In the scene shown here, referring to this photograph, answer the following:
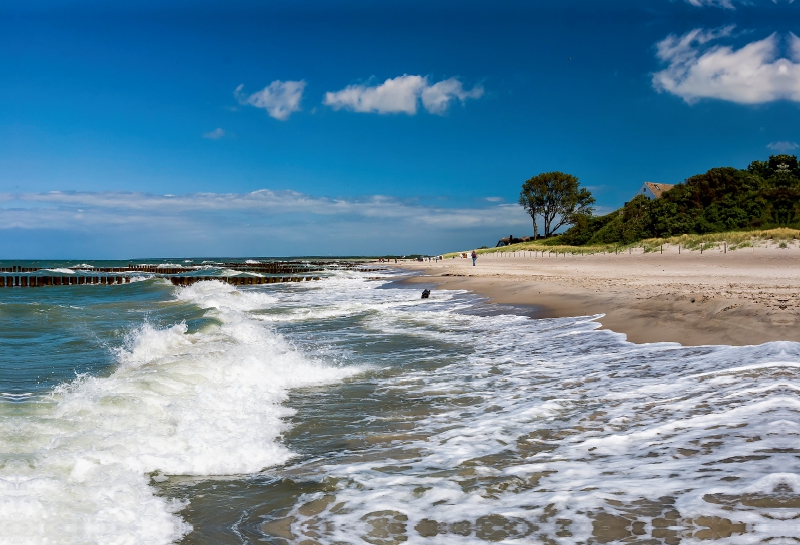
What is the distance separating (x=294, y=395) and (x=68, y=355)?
20.5ft

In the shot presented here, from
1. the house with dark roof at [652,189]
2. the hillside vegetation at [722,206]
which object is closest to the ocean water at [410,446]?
the hillside vegetation at [722,206]

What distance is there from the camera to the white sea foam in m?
3.66

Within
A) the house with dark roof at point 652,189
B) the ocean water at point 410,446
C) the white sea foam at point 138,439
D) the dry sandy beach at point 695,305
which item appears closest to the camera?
the ocean water at point 410,446

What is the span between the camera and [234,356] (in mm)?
9391

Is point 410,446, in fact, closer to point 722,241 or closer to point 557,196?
point 722,241

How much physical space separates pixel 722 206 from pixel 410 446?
46424mm

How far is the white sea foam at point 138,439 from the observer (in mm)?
3664

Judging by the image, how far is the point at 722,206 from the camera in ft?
143

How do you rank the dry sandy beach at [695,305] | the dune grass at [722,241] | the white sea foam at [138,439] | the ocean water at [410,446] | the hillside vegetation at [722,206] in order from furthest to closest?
the hillside vegetation at [722,206], the dune grass at [722,241], the dry sandy beach at [695,305], the white sea foam at [138,439], the ocean water at [410,446]

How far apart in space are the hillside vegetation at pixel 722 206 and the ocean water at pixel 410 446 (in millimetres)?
36303

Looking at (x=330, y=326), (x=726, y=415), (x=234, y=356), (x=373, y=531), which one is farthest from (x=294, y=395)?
(x=330, y=326)

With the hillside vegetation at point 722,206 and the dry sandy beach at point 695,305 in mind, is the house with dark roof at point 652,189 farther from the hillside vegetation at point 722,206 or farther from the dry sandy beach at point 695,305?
the dry sandy beach at point 695,305

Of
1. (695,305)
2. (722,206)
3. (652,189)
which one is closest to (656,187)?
(652,189)

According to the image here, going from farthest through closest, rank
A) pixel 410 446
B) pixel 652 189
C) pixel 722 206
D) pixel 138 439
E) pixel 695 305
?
pixel 652 189 → pixel 722 206 → pixel 695 305 → pixel 138 439 → pixel 410 446
